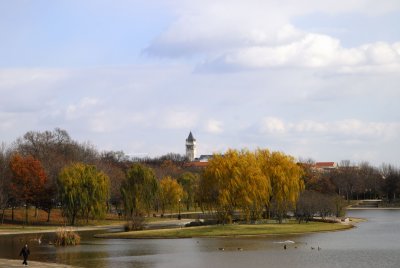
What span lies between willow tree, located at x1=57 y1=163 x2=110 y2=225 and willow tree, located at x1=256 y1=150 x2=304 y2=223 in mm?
18256

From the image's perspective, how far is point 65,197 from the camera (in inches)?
2832

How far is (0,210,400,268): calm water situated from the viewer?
35.9 meters

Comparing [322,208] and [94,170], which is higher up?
[94,170]

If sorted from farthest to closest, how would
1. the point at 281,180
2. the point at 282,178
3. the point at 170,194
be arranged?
the point at 170,194, the point at 281,180, the point at 282,178

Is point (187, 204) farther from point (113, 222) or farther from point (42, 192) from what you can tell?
point (42, 192)

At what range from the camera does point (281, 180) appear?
67.4 meters

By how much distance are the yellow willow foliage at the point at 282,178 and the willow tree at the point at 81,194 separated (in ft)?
59.9

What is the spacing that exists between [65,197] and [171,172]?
223 feet

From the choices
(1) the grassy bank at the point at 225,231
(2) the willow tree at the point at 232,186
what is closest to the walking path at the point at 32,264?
(1) the grassy bank at the point at 225,231

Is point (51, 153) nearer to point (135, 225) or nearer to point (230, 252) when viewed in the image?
point (135, 225)

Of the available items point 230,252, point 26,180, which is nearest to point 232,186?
point 230,252

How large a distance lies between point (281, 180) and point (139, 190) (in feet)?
56.8

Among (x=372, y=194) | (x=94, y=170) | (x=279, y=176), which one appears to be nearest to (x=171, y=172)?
(x=372, y=194)

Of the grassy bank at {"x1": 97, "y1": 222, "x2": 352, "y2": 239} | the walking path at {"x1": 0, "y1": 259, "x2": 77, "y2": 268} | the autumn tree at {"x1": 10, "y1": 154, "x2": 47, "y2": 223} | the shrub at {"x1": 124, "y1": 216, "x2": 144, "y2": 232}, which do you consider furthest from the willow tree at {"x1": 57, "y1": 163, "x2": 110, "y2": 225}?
the walking path at {"x1": 0, "y1": 259, "x2": 77, "y2": 268}
